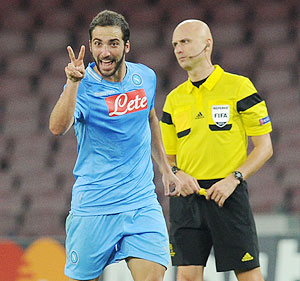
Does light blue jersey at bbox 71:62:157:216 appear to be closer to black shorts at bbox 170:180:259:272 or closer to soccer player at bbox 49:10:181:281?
soccer player at bbox 49:10:181:281

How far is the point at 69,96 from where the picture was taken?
2881 mm

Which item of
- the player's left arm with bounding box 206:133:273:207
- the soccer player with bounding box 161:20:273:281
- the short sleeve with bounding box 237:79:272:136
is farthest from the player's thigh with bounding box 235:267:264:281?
the short sleeve with bounding box 237:79:272:136

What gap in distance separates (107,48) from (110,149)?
1.54ft

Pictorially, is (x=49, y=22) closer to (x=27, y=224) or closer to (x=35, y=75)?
(x=35, y=75)

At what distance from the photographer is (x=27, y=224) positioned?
21.4 feet

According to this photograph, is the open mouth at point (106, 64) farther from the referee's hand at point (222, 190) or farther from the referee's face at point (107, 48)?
the referee's hand at point (222, 190)

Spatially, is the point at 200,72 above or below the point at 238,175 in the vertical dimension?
above

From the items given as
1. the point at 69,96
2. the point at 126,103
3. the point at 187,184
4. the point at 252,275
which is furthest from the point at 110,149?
the point at 252,275

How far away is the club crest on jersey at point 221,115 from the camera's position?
3.91m

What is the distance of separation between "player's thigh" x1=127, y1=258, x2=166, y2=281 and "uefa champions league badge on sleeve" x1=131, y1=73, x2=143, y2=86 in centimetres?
85

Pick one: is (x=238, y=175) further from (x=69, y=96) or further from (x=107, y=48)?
(x=69, y=96)

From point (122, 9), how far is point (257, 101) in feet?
15.1

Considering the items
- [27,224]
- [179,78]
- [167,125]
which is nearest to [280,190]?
[179,78]

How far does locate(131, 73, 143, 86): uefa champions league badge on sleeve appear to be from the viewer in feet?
11.3
